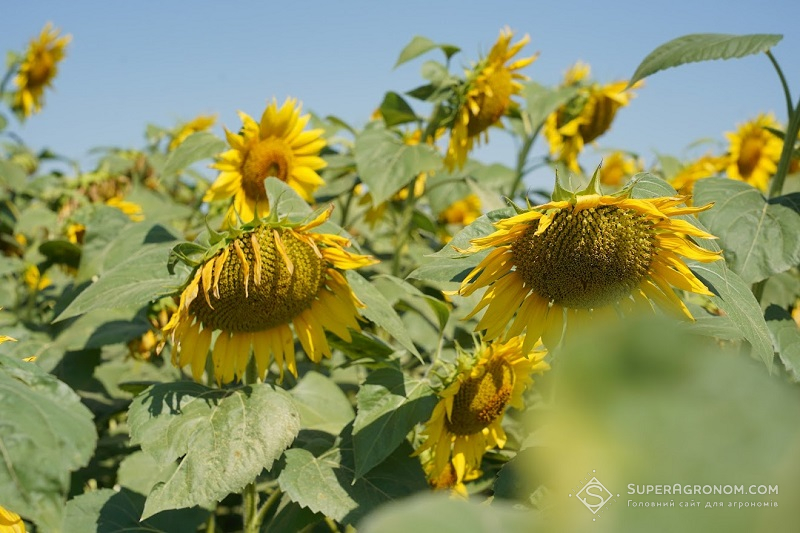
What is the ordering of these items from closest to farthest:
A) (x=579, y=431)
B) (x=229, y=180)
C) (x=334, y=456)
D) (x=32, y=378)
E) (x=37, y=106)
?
(x=579, y=431) → (x=32, y=378) → (x=334, y=456) → (x=229, y=180) → (x=37, y=106)

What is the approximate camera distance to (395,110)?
235 cm

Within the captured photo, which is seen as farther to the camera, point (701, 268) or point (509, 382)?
point (509, 382)

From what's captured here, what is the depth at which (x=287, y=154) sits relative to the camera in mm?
2055

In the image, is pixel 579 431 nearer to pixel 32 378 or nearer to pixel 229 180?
pixel 32 378

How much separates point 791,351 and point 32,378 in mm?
1306

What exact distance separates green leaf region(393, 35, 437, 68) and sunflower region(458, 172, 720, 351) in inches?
44.9

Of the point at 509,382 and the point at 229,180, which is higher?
the point at 229,180

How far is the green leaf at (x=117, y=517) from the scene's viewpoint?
55.2 inches

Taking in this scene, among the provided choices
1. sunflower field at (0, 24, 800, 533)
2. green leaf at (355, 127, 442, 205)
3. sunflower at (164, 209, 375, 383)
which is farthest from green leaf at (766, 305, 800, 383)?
green leaf at (355, 127, 442, 205)

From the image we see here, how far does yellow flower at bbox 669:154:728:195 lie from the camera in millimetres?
2928

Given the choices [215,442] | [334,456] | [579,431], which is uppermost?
[579,431]

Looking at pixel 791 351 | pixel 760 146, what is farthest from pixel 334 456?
pixel 760 146

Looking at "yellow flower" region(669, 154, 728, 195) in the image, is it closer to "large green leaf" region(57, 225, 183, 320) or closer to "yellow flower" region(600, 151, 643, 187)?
"yellow flower" region(600, 151, 643, 187)

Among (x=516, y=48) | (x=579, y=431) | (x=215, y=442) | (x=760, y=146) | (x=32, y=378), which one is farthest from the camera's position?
(x=760, y=146)
